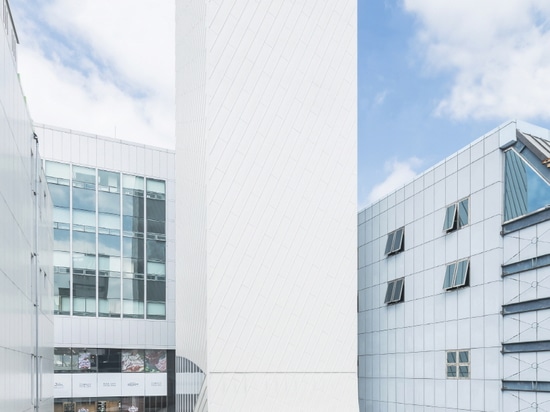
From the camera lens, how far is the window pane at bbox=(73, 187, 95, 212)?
3494 cm

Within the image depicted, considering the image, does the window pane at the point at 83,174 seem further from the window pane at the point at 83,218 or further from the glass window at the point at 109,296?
the glass window at the point at 109,296

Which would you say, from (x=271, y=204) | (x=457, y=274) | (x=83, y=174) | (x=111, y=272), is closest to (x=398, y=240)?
(x=457, y=274)

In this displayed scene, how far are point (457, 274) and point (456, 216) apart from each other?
2497 millimetres

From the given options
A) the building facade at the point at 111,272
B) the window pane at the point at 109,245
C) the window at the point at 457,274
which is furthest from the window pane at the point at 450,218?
the window pane at the point at 109,245

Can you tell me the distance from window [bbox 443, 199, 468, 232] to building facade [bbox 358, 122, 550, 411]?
0.15ft

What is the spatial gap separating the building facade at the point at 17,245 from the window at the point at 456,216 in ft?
54.1

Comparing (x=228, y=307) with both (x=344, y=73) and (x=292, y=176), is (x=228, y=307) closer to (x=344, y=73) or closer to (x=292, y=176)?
(x=292, y=176)

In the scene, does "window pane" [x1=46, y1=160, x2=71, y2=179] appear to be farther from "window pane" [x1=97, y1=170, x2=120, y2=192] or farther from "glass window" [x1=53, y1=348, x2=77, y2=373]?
"glass window" [x1=53, y1=348, x2=77, y2=373]

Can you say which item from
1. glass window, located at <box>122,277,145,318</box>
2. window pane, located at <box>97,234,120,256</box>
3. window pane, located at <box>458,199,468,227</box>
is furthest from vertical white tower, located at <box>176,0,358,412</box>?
window pane, located at <box>97,234,120,256</box>

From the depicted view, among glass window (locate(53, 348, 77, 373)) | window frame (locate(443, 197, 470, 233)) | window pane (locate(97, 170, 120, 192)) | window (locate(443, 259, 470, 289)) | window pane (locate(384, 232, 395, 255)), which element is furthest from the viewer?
window pane (locate(97, 170, 120, 192))

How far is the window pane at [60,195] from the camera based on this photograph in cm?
3428

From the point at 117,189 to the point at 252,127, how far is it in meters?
14.9

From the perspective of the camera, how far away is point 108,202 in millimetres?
36000

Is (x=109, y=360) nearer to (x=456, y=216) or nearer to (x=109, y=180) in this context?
(x=109, y=180)
